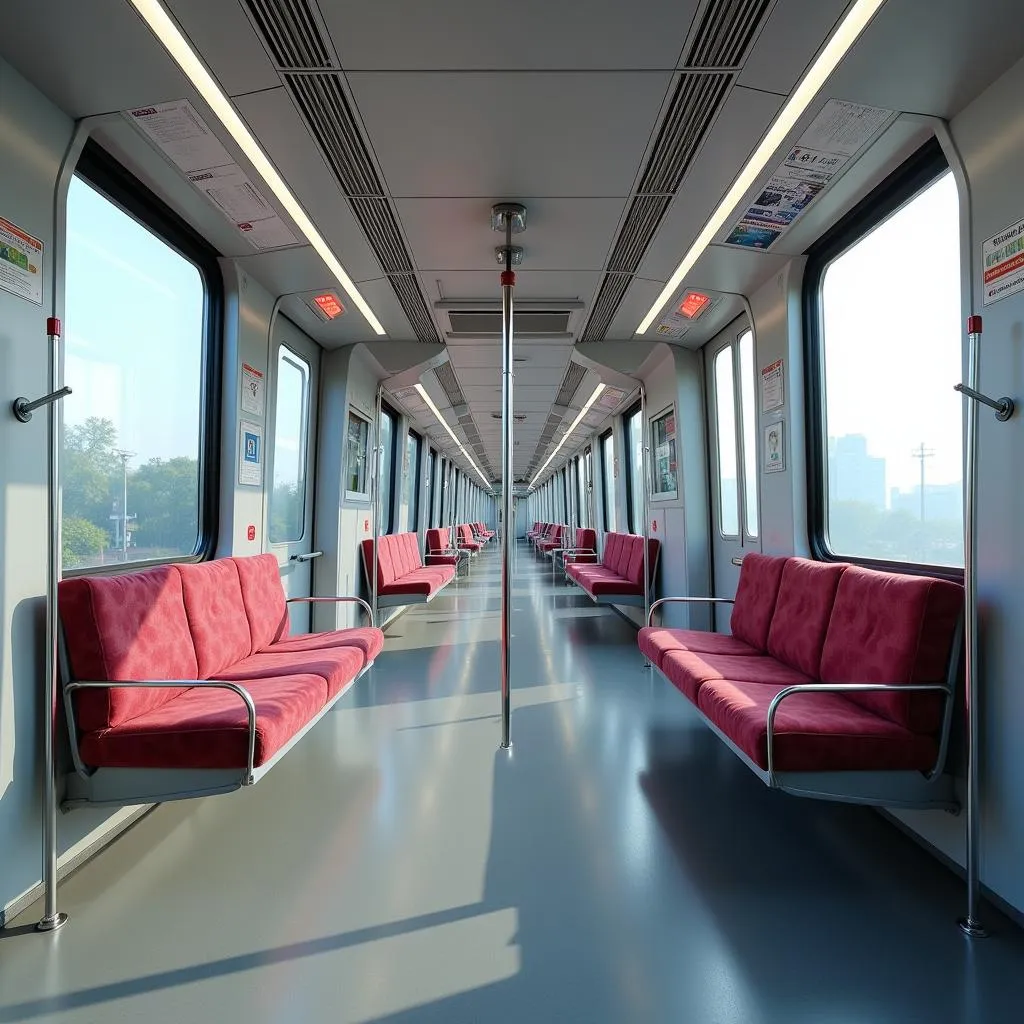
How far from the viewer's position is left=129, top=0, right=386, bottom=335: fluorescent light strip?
79.6 inches

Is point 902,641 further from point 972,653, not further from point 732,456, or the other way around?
point 732,456

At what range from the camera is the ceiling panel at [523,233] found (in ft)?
11.0

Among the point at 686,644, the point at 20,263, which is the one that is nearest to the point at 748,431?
the point at 686,644

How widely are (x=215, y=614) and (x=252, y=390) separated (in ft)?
5.15

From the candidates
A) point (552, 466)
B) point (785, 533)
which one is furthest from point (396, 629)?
point (552, 466)

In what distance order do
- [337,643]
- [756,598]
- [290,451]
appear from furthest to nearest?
1. [290,451]
2. [756,598]
3. [337,643]

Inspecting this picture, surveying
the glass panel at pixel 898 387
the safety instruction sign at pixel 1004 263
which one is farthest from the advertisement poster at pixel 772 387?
the safety instruction sign at pixel 1004 263

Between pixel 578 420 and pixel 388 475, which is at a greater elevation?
pixel 578 420

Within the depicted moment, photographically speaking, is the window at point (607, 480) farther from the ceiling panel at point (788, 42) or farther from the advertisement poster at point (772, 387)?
the ceiling panel at point (788, 42)

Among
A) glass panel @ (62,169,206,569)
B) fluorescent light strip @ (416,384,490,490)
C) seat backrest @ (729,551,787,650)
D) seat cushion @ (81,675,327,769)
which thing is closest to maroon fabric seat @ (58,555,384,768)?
seat cushion @ (81,675,327,769)

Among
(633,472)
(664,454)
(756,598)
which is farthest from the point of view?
(633,472)

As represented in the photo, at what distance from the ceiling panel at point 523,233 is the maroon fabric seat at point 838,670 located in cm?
218

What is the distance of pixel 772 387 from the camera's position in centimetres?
421

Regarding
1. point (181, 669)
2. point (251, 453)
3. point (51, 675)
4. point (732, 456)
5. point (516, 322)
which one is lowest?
point (181, 669)
